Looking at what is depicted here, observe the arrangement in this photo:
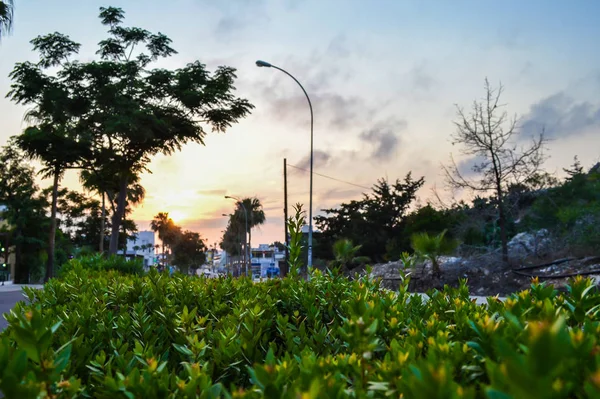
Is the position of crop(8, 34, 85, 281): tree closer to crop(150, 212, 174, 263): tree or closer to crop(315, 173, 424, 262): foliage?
crop(315, 173, 424, 262): foliage

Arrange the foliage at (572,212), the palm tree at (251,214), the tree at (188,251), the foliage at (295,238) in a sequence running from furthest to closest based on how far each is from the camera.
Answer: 1. the tree at (188,251)
2. the palm tree at (251,214)
3. the foliage at (572,212)
4. the foliage at (295,238)

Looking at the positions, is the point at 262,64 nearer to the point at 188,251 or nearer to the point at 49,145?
the point at 49,145

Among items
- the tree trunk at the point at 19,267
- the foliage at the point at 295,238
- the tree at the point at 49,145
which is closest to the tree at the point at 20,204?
the tree trunk at the point at 19,267

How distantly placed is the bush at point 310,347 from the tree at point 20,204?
5276cm

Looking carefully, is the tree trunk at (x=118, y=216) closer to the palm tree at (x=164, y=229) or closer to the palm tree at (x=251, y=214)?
the palm tree at (x=251, y=214)

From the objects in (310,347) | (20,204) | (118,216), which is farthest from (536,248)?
(20,204)

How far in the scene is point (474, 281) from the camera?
65.3ft

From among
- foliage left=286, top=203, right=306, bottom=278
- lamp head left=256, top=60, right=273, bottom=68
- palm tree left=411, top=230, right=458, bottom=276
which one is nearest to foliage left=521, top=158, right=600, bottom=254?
palm tree left=411, top=230, right=458, bottom=276

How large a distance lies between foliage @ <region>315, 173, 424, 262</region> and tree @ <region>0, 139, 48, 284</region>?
2905 centimetres

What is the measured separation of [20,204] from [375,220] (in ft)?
114

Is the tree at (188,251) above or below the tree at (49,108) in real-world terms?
below

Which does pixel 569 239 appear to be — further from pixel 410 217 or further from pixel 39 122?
pixel 39 122

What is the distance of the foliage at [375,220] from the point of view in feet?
153

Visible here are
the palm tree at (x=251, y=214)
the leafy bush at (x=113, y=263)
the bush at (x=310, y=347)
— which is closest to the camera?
the bush at (x=310, y=347)
